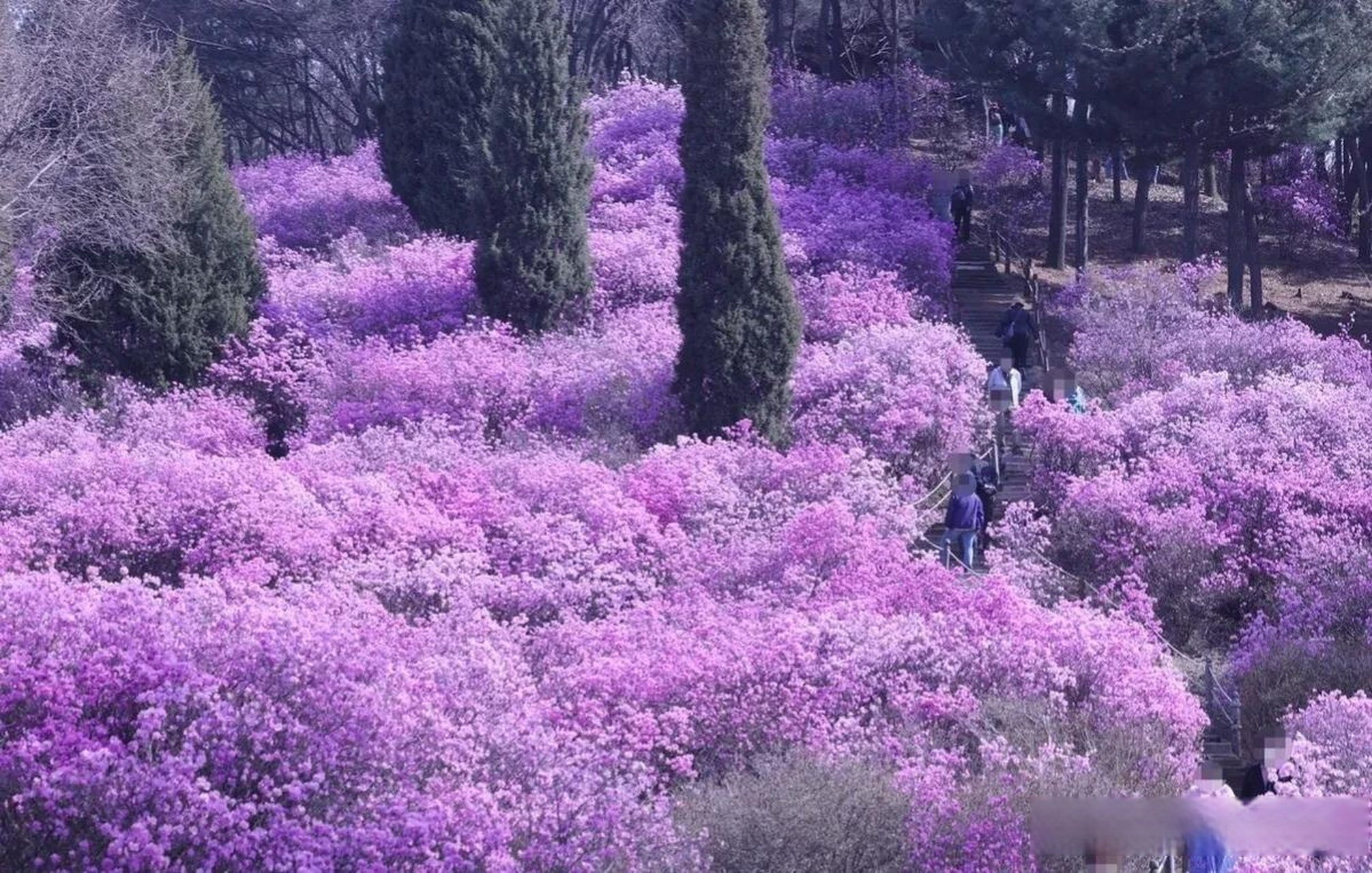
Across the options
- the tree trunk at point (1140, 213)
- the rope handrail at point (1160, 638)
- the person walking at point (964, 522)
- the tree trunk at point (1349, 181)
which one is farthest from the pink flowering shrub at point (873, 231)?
the tree trunk at point (1349, 181)

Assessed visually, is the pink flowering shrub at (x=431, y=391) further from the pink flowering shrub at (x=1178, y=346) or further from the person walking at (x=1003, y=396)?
the pink flowering shrub at (x=1178, y=346)

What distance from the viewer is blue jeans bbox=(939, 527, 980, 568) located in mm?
15688

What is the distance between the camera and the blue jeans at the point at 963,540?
1569 centimetres

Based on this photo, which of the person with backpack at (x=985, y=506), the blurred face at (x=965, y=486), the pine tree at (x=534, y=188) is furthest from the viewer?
the pine tree at (x=534, y=188)

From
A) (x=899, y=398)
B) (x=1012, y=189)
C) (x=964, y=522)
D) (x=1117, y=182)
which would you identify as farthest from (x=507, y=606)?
(x=1117, y=182)

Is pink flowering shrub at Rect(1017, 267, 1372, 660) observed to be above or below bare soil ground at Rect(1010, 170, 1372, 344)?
above

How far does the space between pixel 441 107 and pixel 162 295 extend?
9267 mm

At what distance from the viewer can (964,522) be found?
15.7 meters

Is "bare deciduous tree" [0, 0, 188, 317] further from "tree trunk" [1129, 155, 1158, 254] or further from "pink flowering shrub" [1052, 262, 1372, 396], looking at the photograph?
"tree trunk" [1129, 155, 1158, 254]

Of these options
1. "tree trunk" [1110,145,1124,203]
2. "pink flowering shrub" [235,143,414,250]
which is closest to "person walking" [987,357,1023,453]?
"pink flowering shrub" [235,143,414,250]

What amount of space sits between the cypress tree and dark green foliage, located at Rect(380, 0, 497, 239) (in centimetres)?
889

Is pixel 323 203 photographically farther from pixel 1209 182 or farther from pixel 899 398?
pixel 1209 182

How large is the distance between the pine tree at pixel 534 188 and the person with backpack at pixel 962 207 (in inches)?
335

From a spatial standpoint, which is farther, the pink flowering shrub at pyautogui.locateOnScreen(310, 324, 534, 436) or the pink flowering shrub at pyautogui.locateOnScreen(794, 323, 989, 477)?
the pink flowering shrub at pyautogui.locateOnScreen(310, 324, 534, 436)
